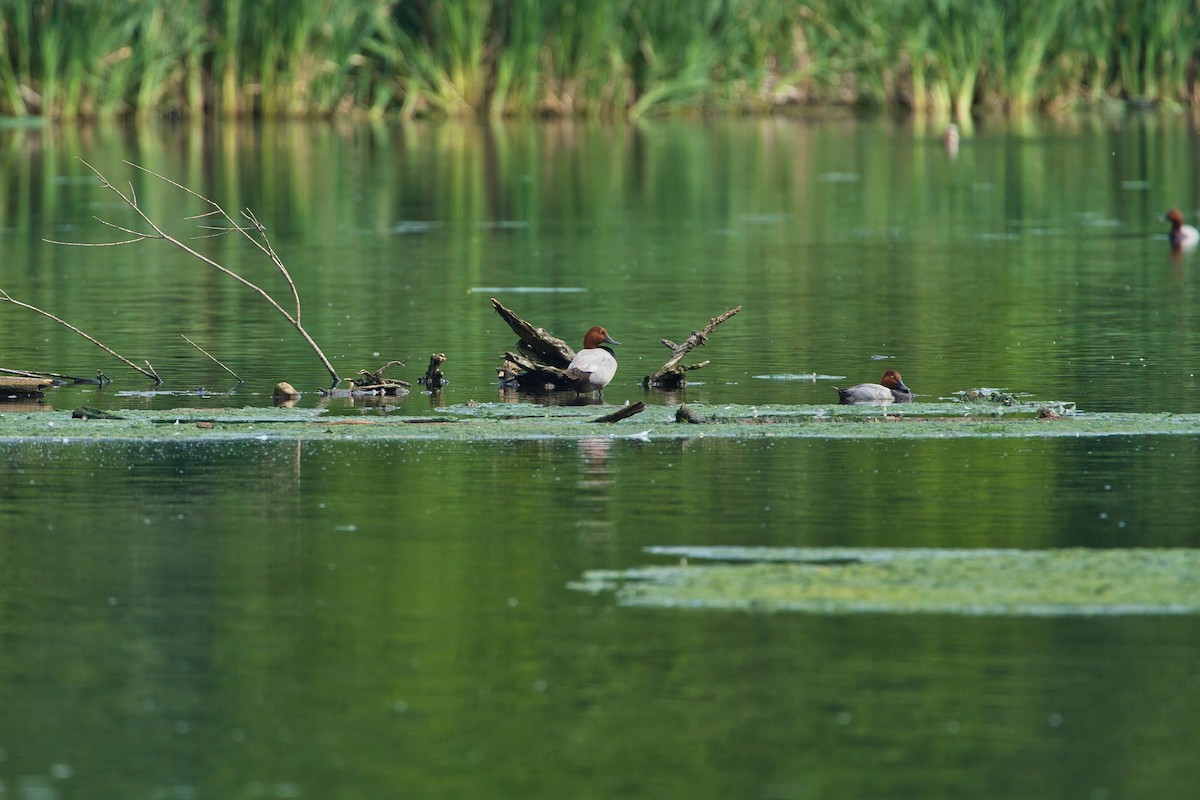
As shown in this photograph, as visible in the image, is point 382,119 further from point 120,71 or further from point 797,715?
point 797,715

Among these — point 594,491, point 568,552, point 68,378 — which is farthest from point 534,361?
point 568,552

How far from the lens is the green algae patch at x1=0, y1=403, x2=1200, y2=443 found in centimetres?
1049

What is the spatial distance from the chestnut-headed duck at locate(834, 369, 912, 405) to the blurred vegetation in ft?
84.9

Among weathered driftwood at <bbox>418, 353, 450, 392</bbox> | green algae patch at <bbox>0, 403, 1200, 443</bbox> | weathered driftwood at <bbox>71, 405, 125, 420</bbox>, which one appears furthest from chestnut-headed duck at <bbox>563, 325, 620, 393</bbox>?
weathered driftwood at <bbox>71, 405, 125, 420</bbox>

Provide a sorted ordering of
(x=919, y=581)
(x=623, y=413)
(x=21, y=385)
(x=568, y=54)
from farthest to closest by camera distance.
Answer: (x=568, y=54) → (x=21, y=385) → (x=623, y=413) → (x=919, y=581)

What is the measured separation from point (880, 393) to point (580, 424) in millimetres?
1512

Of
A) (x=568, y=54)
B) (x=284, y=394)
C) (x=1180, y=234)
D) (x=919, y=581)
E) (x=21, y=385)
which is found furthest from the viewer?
(x=568, y=54)

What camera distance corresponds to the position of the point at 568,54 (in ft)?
130

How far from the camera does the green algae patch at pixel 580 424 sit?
34.4 ft

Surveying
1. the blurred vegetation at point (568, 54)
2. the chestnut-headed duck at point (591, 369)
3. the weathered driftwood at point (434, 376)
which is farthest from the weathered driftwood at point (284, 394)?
the blurred vegetation at point (568, 54)

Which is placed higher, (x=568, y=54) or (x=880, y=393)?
(x=568, y=54)

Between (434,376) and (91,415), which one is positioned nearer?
(91,415)

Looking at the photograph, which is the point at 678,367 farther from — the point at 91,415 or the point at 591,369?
the point at 91,415

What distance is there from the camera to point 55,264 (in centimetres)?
2022
